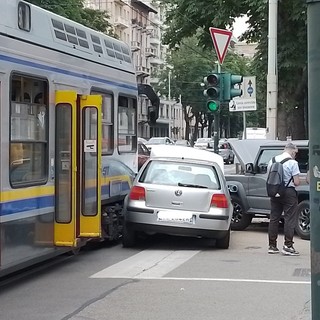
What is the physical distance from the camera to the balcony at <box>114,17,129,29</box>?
277ft

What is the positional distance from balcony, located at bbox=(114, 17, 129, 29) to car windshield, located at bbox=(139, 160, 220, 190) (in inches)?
2929

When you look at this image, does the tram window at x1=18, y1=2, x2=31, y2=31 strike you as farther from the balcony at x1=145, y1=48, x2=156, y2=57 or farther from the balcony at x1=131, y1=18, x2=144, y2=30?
the balcony at x1=145, y1=48, x2=156, y2=57

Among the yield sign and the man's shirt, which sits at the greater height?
the yield sign

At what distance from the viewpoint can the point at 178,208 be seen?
11.1 m

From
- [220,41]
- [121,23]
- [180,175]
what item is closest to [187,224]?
[180,175]

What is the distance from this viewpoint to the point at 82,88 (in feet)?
31.9

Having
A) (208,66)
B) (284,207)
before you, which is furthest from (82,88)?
(208,66)

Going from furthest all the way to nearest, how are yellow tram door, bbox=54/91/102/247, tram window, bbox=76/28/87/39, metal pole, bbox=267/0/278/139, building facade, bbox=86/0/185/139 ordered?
1. building facade, bbox=86/0/185/139
2. metal pole, bbox=267/0/278/139
3. tram window, bbox=76/28/87/39
4. yellow tram door, bbox=54/91/102/247

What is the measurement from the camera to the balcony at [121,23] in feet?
277

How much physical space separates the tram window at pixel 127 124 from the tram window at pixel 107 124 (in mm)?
410

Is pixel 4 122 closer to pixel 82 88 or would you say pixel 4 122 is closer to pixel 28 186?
pixel 28 186

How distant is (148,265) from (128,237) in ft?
5.03

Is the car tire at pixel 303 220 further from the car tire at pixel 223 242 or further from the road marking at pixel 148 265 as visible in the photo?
the road marking at pixel 148 265

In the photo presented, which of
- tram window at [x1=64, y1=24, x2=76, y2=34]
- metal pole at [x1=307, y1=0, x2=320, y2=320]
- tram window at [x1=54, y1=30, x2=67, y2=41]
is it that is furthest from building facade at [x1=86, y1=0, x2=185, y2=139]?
metal pole at [x1=307, y1=0, x2=320, y2=320]
